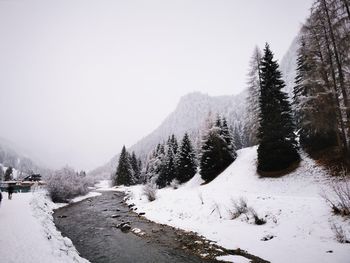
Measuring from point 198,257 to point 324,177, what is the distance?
603 inches

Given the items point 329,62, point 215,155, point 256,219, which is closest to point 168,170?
point 215,155

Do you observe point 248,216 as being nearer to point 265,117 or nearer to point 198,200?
point 198,200

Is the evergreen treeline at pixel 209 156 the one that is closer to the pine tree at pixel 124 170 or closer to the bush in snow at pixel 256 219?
the bush in snow at pixel 256 219

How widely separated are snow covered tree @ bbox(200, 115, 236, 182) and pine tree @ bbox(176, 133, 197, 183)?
7.43 metres

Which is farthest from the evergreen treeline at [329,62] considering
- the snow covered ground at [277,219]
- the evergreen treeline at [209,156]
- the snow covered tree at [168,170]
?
the snow covered tree at [168,170]

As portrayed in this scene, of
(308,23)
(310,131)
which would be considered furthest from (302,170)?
(308,23)

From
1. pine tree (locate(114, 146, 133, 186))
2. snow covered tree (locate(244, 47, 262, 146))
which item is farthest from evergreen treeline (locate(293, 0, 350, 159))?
pine tree (locate(114, 146, 133, 186))

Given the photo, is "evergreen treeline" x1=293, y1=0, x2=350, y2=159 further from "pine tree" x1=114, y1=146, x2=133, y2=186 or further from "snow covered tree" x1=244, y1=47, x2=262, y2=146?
"pine tree" x1=114, y1=146, x2=133, y2=186

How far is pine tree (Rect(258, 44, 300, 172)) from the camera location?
26.5 metres

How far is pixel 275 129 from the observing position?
2700 cm

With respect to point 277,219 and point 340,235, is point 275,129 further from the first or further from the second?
point 340,235

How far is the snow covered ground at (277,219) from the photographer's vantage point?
10.6 m

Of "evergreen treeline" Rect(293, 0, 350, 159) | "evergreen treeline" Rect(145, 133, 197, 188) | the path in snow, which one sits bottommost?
the path in snow

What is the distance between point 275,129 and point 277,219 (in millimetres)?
15379
